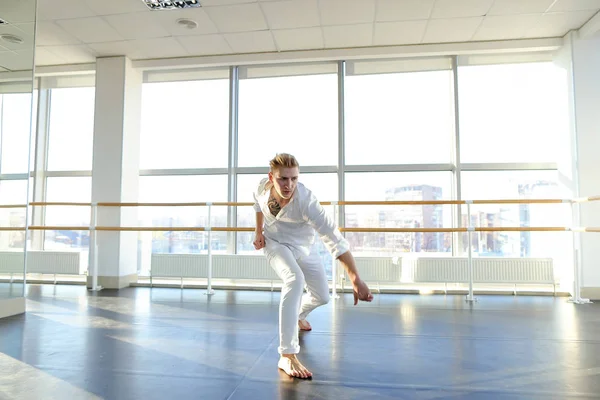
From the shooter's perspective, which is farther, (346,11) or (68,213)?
(68,213)

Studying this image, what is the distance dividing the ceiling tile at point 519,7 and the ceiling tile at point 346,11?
52.5 inches

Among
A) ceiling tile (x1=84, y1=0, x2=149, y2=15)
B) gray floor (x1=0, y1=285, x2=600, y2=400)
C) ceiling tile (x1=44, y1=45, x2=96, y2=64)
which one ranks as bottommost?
gray floor (x1=0, y1=285, x2=600, y2=400)

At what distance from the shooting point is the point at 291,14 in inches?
171

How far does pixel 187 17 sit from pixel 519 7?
3705mm

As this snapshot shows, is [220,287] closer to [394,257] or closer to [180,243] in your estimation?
[180,243]

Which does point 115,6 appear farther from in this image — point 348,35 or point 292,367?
point 292,367

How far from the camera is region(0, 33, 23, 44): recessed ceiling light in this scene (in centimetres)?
358

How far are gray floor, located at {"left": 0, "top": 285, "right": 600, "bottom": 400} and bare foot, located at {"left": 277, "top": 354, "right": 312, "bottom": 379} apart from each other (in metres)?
0.04

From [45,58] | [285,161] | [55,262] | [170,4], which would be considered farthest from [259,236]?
[45,58]

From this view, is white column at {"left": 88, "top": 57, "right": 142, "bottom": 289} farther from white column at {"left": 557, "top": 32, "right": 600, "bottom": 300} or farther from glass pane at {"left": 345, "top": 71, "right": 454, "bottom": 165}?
white column at {"left": 557, "top": 32, "right": 600, "bottom": 300}

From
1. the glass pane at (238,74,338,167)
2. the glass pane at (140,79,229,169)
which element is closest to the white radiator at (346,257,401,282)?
the glass pane at (238,74,338,167)

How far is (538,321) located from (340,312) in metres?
1.71

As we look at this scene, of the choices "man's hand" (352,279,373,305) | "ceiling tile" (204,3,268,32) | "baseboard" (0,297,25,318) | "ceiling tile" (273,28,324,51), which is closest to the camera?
"man's hand" (352,279,373,305)

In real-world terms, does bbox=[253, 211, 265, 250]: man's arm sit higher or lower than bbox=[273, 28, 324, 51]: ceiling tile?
lower
